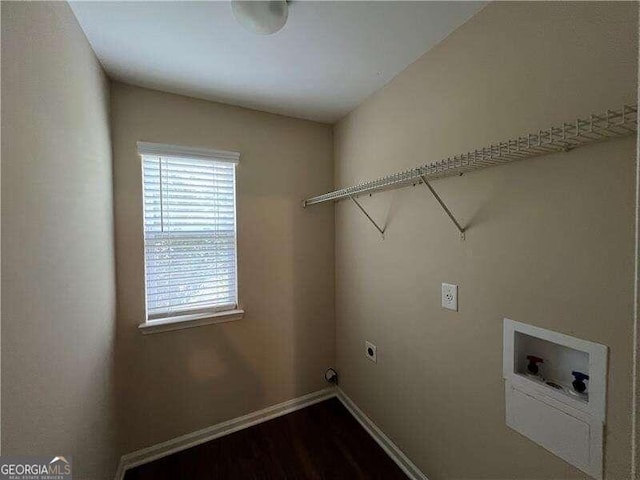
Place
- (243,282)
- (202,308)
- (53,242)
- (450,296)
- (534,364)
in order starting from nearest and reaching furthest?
(53,242), (534,364), (450,296), (202,308), (243,282)

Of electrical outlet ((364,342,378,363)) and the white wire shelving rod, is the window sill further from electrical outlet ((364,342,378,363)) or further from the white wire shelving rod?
the white wire shelving rod

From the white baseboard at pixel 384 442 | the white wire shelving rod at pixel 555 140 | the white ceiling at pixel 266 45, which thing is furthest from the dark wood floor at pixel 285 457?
the white ceiling at pixel 266 45

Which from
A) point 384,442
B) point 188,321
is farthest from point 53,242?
point 384,442

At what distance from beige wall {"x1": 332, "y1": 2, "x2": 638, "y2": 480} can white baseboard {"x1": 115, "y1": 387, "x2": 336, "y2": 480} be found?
1.95 feet

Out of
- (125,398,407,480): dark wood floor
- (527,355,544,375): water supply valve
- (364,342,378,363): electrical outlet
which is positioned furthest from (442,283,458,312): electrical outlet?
(125,398,407,480): dark wood floor

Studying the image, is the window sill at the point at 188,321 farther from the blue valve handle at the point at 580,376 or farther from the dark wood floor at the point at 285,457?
the blue valve handle at the point at 580,376

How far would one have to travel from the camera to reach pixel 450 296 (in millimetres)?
1291

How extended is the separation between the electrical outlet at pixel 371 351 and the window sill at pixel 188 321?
0.97 meters

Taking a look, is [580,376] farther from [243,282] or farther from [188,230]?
[188,230]

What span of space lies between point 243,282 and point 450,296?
1.41 meters

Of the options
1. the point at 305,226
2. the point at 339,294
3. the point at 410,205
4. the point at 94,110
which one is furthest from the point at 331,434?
the point at 94,110

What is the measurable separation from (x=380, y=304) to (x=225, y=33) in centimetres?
177

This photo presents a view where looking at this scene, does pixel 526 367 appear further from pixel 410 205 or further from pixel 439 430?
pixel 410 205

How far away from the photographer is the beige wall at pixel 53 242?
699 millimetres
